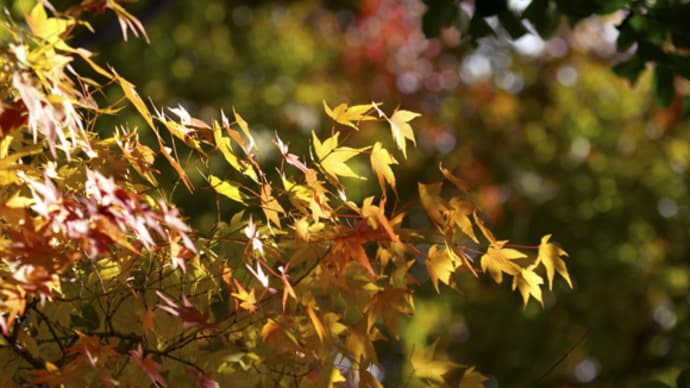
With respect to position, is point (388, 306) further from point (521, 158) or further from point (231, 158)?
point (521, 158)

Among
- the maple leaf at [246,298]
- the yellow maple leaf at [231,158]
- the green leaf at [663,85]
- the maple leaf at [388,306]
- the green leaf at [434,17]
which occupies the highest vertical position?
the yellow maple leaf at [231,158]

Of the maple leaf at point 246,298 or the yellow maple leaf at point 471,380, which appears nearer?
the maple leaf at point 246,298

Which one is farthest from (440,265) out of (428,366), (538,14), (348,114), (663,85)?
(663,85)

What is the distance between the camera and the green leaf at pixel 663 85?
2.73 metres

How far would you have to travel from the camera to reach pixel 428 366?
167 cm

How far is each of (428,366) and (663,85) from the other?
1535 millimetres

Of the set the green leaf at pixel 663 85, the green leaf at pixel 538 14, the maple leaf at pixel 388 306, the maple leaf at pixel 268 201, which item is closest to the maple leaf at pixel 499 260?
the maple leaf at pixel 388 306

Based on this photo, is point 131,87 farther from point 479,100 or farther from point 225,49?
point 479,100

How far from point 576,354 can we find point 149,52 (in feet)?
16.4

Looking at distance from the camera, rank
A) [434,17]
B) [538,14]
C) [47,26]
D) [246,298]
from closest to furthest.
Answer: [47,26] < [246,298] < [538,14] < [434,17]

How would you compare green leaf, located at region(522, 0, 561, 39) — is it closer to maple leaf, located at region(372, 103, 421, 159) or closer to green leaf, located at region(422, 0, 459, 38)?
green leaf, located at region(422, 0, 459, 38)

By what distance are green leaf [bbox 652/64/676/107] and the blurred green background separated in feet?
12.8

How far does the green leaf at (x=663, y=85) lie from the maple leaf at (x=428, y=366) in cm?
148

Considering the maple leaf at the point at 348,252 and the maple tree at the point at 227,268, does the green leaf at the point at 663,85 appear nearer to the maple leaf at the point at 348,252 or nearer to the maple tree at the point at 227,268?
the maple tree at the point at 227,268
